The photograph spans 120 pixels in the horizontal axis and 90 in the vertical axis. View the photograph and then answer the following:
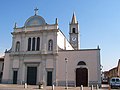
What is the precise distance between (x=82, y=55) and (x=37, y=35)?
425 inches

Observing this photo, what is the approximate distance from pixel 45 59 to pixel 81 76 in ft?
26.4

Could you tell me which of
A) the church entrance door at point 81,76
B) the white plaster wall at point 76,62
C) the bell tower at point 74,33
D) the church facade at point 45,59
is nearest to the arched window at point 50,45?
the church facade at point 45,59

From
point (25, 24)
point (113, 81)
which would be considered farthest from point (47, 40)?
point (113, 81)

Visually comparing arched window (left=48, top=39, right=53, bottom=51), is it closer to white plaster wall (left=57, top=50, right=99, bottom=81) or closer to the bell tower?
white plaster wall (left=57, top=50, right=99, bottom=81)

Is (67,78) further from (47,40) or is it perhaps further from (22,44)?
(22,44)

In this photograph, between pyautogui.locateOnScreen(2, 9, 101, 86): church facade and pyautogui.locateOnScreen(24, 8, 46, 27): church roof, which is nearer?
pyautogui.locateOnScreen(2, 9, 101, 86): church facade

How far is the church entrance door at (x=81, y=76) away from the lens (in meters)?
33.0

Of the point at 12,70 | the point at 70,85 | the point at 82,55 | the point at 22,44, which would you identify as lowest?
the point at 70,85

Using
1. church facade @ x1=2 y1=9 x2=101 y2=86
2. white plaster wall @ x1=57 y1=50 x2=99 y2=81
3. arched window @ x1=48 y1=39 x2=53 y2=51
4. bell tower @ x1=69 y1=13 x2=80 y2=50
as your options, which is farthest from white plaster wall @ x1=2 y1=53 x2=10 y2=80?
bell tower @ x1=69 y1=13 x2=80 y2=50

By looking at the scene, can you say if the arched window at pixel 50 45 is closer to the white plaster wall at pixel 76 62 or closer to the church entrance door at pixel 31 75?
the white plaster wall at pixel 76 62

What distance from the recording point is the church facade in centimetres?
3303

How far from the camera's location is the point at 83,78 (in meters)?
33.2

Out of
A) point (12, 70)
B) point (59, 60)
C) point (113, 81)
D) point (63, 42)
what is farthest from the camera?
point (63, 42)

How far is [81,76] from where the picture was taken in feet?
109
